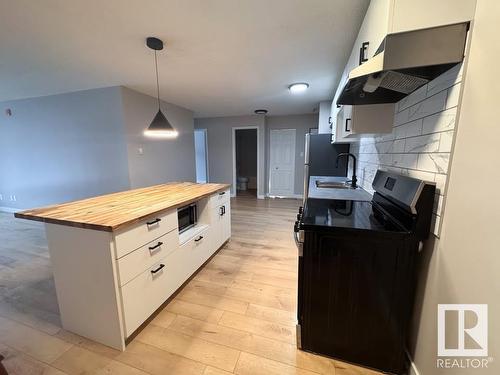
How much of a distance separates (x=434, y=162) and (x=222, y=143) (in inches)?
220

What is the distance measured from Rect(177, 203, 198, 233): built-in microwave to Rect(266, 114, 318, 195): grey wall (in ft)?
13.7

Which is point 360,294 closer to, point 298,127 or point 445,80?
point 445,80

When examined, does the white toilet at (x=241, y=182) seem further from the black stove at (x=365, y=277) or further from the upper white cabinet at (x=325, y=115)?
the black stove at (x=365, y=277)

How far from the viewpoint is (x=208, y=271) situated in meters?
2.33

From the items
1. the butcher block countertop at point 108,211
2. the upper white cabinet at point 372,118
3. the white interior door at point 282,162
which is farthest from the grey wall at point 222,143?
the upper white cabinet at point 372,118

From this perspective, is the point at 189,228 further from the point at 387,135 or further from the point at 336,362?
the point at 387,135

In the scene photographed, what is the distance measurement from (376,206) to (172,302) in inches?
73.7

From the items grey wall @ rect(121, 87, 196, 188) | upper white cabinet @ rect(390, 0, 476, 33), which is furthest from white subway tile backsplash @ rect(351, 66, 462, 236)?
grey wall @ rect(121, 87, 196, 188)

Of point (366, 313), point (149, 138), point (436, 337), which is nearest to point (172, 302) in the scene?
point (366, 313)

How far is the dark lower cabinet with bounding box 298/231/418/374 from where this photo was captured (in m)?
1.13

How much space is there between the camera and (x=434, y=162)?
3.56 ft

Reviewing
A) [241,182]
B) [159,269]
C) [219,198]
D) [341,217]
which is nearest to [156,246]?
[159,269]

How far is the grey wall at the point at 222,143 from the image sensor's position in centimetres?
596

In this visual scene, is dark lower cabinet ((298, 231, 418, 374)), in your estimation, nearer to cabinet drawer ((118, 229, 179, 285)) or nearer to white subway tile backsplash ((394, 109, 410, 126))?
white subway tile backsplash ((394, 109, 410, 126))
